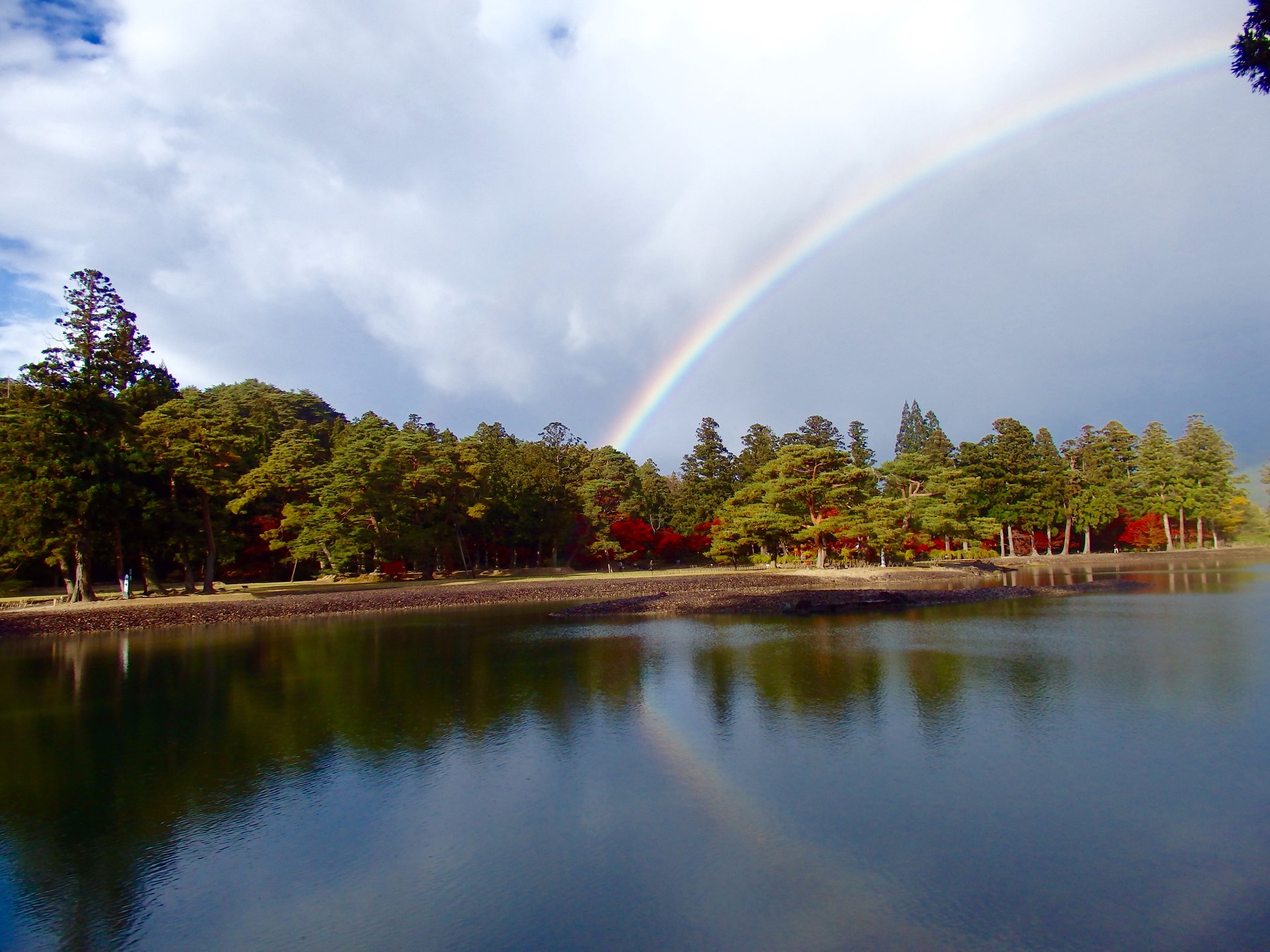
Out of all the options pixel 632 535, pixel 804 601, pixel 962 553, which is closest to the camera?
pixel 804 601

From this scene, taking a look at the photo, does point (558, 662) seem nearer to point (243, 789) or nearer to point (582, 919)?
point (243, 789)

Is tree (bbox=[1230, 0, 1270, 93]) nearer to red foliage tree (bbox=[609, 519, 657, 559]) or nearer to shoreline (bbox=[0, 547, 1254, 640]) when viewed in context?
shoreline (bbox=[0, 547, 1254, 640])

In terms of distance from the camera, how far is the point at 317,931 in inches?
212

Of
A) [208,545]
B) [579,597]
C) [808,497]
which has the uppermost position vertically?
[808,497]

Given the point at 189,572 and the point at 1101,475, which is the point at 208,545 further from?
the point at 1101,475

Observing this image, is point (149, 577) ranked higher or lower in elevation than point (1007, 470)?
lower

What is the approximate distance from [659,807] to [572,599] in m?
23.6

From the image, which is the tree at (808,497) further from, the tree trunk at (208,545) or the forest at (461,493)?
the tree trunk at (208,545)

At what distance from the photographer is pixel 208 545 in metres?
31.8

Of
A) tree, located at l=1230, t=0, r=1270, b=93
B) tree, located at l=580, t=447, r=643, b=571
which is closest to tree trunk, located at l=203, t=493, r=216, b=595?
tree, located at l=580, t=447, r=643, b=571

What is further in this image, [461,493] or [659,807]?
[461,493]

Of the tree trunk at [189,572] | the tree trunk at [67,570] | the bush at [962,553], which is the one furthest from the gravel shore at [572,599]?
the bush at [962,553]

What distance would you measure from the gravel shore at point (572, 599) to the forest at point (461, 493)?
9.18ft

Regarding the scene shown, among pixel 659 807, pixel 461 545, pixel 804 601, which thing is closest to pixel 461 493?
pixel 461 545
